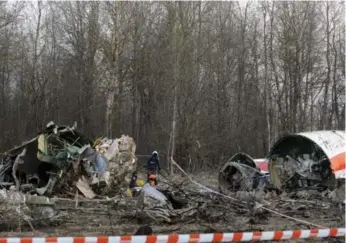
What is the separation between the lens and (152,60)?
3195cm

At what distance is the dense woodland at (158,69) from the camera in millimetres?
29891

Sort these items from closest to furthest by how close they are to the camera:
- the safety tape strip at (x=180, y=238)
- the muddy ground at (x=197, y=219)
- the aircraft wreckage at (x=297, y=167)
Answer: the safety tape strip at (x=180, y=238) < the muddy ground at (x=197, y=219) < the aircraft wreckage at (x=297, y=167)

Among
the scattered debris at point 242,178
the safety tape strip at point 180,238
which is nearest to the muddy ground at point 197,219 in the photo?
the safety tape strip at point 180,238

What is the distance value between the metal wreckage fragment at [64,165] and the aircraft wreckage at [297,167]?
10.4 feet

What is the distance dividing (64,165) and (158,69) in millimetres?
19178

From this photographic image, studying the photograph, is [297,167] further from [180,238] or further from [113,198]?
[180,238]

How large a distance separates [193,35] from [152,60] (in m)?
5.10

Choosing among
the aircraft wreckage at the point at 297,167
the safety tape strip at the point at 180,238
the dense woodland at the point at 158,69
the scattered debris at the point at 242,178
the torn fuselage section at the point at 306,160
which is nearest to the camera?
the safety tape strip at the point at 180,238

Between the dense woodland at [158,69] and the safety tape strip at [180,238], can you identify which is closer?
the safety tape strip at [180,238]

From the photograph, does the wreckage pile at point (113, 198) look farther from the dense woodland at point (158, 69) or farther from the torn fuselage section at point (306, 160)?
the dense woodland at point (158, 69)

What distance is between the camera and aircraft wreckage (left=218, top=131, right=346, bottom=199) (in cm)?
1205

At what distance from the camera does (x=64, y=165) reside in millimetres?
12469

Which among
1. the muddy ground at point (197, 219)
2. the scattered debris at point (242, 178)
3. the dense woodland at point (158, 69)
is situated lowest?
the muddy ground at point (197, 219)

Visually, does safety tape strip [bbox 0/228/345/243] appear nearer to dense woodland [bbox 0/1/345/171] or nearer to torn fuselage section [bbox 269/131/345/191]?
torn fuselage section [bbox 269/131/345/191]
